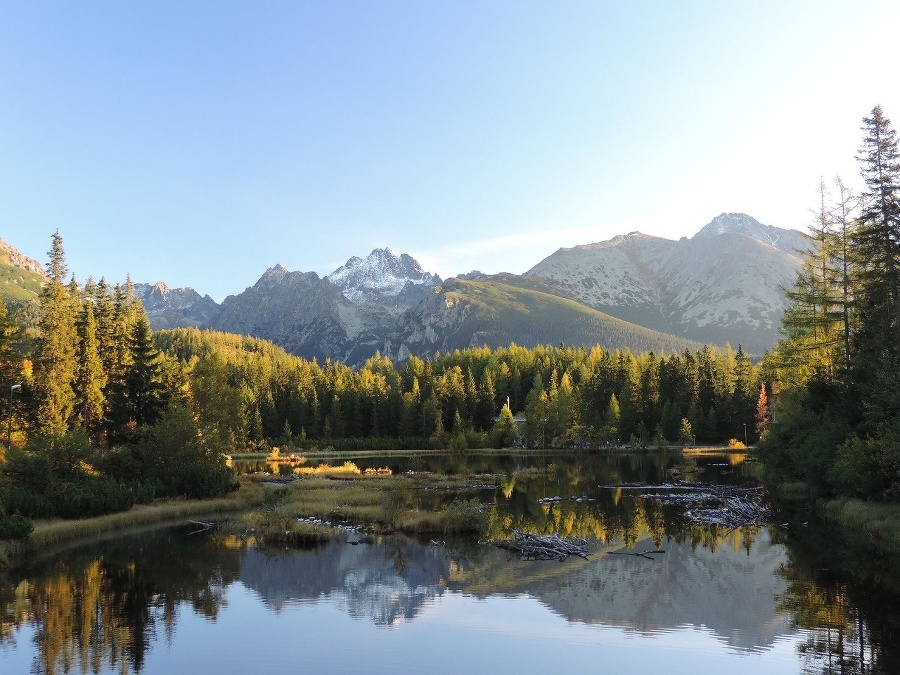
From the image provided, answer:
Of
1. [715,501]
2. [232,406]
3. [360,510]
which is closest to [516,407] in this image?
[232,406]

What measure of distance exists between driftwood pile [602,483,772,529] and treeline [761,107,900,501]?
4349mm

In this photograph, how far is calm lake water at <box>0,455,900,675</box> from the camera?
69.6ft

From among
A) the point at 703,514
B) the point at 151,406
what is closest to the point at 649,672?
the point at 703,514

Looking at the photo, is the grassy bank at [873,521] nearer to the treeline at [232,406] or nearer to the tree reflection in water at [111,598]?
the tree reflection in water at [111,598]

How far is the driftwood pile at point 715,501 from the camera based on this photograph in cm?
4634

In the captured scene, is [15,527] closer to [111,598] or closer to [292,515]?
[111,598]

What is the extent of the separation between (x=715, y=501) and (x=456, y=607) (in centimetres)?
3616

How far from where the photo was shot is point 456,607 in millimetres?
27266

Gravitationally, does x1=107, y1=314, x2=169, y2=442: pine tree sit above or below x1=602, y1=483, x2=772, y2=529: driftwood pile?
above

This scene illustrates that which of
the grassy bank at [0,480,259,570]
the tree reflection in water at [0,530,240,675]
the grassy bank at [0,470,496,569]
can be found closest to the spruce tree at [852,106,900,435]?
the grassy bank at [0,470,496,569]

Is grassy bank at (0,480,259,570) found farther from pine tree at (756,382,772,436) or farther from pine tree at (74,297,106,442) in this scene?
pine tree at (756,382,772,436)

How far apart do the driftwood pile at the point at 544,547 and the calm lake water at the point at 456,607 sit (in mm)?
818

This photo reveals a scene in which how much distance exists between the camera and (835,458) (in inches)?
1745

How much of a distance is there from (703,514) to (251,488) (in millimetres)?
40549
